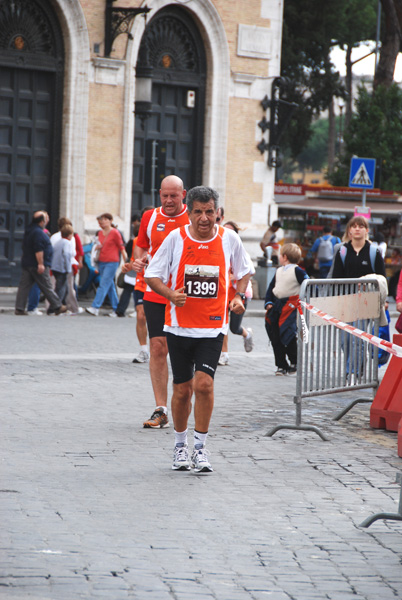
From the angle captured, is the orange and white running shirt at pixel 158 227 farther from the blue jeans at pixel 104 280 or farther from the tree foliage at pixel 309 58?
the tree foliage at pixel 309 58

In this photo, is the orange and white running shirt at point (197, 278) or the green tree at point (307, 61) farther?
the green tree at point (307, 61)

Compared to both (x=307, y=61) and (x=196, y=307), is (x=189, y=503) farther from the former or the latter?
(x=307, y=61)

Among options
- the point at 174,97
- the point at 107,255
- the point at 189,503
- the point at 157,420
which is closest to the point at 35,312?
the point at 107,255

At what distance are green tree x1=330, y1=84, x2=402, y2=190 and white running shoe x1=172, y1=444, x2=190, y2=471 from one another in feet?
115

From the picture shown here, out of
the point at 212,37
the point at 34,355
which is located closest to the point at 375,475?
the point at 34,355

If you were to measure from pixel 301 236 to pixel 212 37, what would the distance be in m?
13.6

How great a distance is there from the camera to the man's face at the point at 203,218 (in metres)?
6.96

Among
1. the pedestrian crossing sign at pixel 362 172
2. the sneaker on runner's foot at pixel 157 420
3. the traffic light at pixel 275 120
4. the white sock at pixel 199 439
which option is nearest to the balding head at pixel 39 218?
the pedestrian crossing sign at pixel 362 172

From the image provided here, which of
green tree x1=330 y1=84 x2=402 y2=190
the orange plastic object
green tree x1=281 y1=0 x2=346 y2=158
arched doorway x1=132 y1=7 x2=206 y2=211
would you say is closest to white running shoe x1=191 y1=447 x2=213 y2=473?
the orange plastic object

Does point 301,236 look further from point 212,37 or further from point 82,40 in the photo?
point 82,40

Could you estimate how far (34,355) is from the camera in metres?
12.9

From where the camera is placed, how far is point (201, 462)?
695cm

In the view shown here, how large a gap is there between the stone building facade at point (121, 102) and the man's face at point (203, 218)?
530 inches

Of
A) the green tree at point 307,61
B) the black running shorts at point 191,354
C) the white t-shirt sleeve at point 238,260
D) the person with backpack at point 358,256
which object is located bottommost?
the black running shorts at point 191,354
